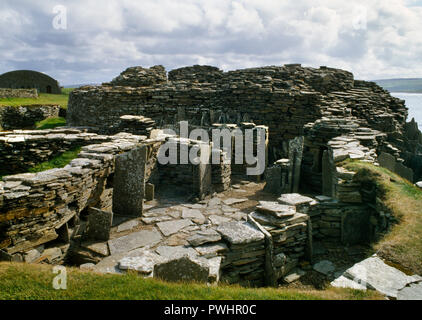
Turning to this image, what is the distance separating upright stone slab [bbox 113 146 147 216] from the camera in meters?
7.21

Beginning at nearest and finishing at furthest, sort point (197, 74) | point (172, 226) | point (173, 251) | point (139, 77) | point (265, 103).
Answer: point (173, 251)
point (172, 226)
point (265, 103)
point (139, 77)
point (197, 74)

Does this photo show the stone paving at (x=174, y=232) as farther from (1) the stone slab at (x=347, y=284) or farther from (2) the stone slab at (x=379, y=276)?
(2) the stone slab at (x=379, y=276)

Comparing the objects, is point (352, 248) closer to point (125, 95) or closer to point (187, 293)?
point (187, 293)

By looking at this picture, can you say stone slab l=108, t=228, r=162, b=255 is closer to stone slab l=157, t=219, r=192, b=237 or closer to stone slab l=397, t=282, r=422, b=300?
stone slab l=157, t=219, r=192, b=237

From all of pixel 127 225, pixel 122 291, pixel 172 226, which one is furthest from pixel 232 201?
pixel 122 291

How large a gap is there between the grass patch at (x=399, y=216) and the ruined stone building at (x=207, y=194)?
29 centimetres

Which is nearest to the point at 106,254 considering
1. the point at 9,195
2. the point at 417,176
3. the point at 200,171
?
the point at 9,195

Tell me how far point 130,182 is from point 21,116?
1654cm

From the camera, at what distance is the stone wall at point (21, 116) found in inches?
723

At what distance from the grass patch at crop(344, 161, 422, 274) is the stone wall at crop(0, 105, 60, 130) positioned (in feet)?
64.5

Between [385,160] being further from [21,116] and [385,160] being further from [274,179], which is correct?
[21,116]

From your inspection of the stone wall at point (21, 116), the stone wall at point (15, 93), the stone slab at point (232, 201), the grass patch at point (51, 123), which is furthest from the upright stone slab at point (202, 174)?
the stone wall at point (15, 93)

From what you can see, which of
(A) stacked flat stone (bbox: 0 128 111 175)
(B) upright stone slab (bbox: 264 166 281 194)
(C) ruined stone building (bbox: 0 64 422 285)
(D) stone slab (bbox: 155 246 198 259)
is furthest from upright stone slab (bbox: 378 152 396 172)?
(A) stacked flat stone (bbox: 0 128 111 175)

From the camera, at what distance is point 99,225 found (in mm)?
6008
